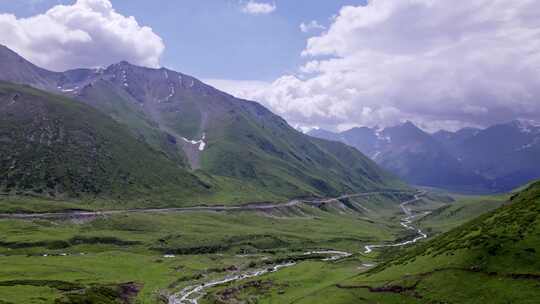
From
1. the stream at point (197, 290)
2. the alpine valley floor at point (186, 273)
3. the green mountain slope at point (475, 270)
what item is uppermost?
the green mountain slope at point (475, 270)

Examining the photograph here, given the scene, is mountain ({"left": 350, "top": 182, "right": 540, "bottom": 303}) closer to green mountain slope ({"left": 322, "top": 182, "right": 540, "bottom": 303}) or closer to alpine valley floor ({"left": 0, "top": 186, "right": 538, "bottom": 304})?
green mountain slope ({"left": 322, "top": 182, "right": 540, "bottom": 303})

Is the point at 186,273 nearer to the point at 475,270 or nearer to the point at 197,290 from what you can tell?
the point at 197,290

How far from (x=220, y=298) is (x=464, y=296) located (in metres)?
59.5

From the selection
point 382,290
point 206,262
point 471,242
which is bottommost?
point 206,262

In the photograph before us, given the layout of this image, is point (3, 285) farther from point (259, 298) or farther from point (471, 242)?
point (471, 242)

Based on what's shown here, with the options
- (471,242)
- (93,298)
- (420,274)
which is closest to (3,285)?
(93,298)

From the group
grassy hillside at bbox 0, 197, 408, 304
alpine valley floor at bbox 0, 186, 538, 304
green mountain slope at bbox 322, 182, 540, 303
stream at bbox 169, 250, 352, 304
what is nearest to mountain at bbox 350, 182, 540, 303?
green mountain slope at bbox 322, 182, 540, 303

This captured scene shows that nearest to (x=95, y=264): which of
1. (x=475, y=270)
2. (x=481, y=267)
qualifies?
(x=475, y=270)

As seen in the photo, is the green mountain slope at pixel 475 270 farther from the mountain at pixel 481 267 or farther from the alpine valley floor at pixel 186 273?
the alpine valley floor at pixel 186 273

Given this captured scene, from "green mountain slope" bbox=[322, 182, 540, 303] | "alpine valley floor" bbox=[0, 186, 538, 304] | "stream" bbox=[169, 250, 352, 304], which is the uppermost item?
"green mountain slope" bbox=[322, 182, 540, 303]

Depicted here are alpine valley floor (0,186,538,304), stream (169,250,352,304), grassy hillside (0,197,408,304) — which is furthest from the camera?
stream (169,250,352,304)

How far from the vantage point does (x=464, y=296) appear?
66.9 m

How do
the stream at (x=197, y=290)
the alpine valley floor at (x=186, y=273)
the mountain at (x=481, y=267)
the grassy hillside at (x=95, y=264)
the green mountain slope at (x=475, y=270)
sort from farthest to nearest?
the stream at (x=197, y=290), the grassy hillside at (x=95, y=264), the alpine valley floor at (x=186, y=273), the green mountain slope at (x=475, y=270), the mountain at (x=481, y=267)

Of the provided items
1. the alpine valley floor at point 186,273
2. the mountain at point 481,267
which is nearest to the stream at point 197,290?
the alpine valley floor at point 186,273
